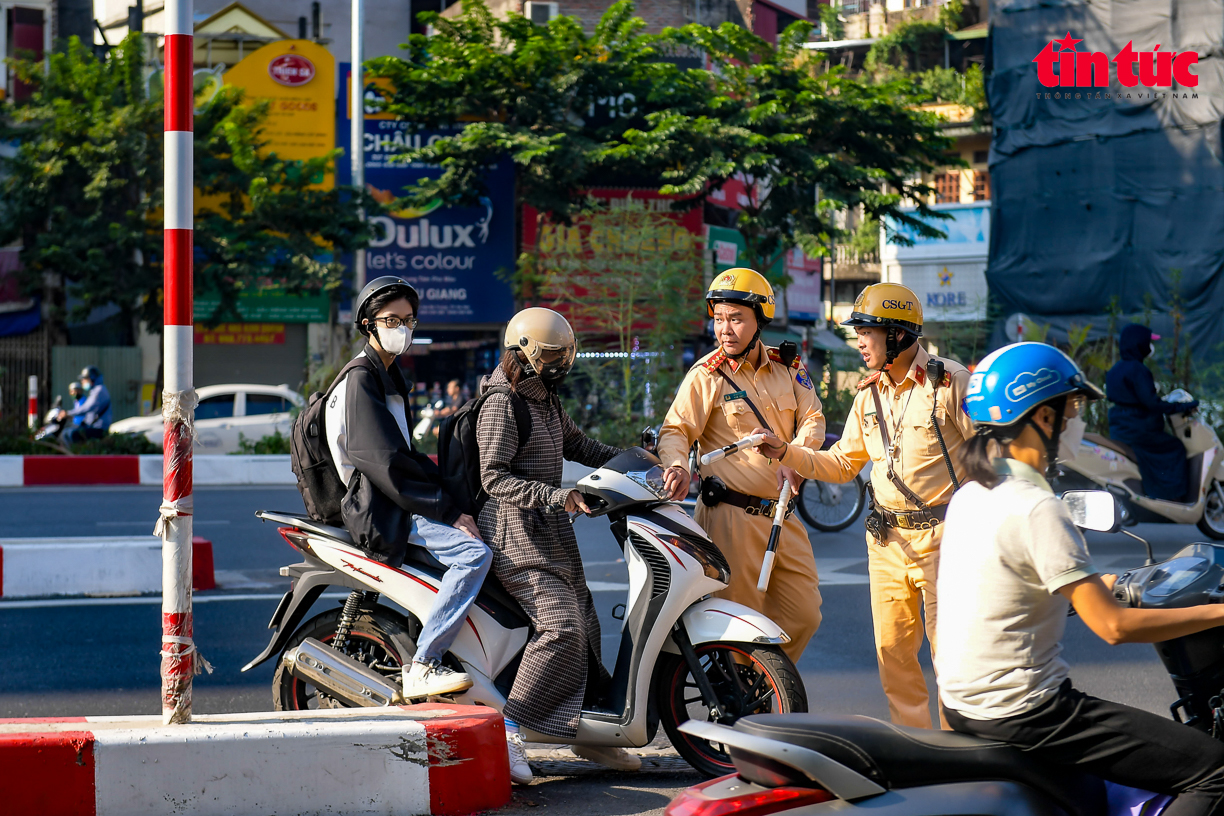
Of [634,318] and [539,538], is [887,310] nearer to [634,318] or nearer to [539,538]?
[539,538]

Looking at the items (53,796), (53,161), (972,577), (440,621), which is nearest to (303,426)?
(440,621)

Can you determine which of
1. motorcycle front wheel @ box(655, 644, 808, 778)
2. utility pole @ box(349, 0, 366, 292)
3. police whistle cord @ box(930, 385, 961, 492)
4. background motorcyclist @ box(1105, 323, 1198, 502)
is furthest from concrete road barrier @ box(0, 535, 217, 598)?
utility pole @ box(349, 0, 366, 292)

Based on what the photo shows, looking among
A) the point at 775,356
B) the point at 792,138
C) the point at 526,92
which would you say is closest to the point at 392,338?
the point at 775,356

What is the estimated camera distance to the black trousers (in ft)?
7.68

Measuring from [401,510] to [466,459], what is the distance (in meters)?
0.27

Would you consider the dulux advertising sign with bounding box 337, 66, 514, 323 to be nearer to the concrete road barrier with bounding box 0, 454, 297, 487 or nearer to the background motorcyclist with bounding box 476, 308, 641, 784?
the concrete road barrier with bounding box 0, 454, 297, 487

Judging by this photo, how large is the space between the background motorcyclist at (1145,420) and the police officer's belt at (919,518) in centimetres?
616

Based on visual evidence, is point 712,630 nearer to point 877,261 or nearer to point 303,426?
point 303,426

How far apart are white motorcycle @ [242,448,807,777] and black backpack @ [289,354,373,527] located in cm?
8

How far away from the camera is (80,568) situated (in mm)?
7309

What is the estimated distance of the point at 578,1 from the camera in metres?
28.2

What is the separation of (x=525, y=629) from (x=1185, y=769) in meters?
2.12

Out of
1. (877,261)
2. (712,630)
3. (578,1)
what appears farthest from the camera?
(877,261)

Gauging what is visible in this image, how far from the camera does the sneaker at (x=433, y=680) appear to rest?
381 centimetres
